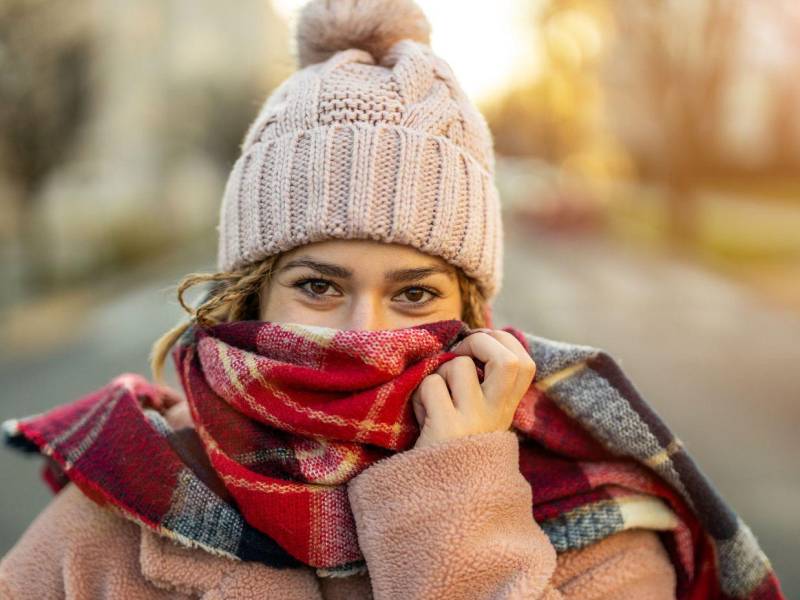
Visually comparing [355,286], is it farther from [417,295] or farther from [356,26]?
[356,26]

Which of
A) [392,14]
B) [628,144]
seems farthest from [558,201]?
[392,14]

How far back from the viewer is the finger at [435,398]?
1.68 meters

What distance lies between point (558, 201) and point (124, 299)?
52.1 ft

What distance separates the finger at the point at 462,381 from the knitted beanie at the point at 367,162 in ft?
1.04

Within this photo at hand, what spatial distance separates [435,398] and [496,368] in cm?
15

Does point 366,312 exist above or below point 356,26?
below

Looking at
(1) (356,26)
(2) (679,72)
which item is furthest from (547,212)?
(1) (356,26)

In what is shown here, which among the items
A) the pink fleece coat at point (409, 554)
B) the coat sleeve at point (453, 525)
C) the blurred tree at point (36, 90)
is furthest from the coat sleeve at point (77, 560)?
the blurred tree at point (36, 90)

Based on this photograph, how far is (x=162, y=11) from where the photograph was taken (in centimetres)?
1950

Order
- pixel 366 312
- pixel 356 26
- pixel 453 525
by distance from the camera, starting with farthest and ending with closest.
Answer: pixel 356 26 → pixel 366 312 → pixel 453 525

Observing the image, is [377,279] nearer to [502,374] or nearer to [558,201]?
[502,374]

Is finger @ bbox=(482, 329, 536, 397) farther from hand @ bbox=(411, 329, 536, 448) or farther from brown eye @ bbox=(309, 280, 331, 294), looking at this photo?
brown eye @ bbox=(309, 280, 331, 294)

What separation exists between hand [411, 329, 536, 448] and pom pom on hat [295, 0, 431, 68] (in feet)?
3.16

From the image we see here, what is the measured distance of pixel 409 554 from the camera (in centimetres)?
157
